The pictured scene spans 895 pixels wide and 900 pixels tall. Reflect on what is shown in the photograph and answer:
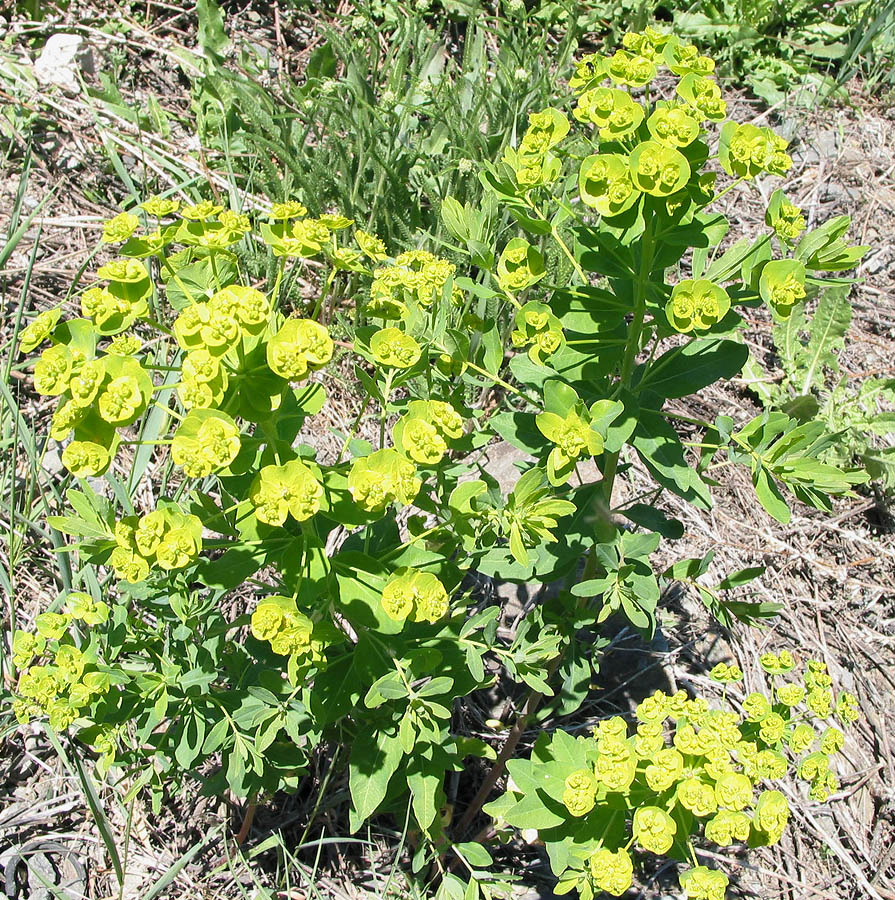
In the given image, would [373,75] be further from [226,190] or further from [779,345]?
[779,345]

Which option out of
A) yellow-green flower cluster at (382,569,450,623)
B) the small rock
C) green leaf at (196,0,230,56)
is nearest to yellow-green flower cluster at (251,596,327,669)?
yellow-green flower cluster at (382,569,450,623)

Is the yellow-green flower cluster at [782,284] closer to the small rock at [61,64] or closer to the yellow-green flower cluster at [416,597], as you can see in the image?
the yellow-green flower cluster at [416,597]

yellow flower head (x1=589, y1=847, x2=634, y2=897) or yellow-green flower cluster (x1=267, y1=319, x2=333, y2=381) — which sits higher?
yellow-green flower cluster (x1=267, y1=319, x2=333, y2=381)

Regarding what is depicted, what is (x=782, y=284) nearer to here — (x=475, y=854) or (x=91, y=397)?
(x=91, y=397)

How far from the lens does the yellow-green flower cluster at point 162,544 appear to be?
5.14ft

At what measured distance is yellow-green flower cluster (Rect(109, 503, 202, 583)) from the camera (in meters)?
1.57

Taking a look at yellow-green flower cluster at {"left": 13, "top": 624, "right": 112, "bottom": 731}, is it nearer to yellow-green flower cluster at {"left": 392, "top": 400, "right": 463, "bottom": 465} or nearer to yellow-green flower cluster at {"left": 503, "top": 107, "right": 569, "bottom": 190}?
yellow-green flower cluster at {"left": 392, "top": 400, "right": 463, "bottom": 465}

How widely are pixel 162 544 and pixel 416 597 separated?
455 millimetres

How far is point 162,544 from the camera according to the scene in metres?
1.58

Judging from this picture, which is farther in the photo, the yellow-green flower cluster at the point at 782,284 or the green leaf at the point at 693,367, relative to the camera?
the green leaf at the point at 693,367

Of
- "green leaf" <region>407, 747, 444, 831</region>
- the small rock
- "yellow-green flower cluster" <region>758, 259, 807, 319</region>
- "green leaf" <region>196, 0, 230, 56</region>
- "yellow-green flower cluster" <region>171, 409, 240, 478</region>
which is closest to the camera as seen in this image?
"yellow-green flower cluster" <region>171, 409, 240, 478</region>

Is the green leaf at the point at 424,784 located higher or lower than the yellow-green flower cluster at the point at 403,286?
lower

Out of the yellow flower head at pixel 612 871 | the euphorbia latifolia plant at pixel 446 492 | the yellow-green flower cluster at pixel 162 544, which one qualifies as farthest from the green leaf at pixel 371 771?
the yellow-green flower cluster at pixel 162 544

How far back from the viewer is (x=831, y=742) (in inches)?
73.0
